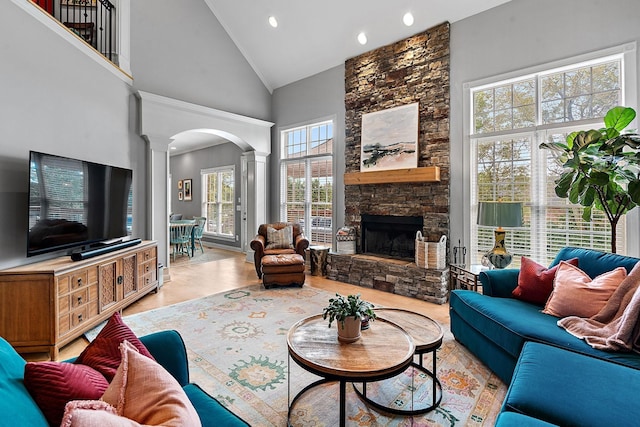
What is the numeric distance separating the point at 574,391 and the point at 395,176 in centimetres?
358

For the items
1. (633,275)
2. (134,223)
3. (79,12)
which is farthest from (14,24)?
(633,275)

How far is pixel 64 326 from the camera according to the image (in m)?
2.78

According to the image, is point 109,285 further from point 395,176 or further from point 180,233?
point 395,176

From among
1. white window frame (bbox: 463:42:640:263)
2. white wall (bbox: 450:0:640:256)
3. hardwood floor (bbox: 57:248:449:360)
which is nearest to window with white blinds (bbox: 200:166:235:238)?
hardwood floor (bbox: 57:248:449:360)

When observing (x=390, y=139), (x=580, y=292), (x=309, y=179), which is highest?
(x=390, y=139)

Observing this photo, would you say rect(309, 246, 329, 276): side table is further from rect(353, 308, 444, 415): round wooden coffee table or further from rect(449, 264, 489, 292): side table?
rect(353, 308, 444, 415): round wooden coffee table

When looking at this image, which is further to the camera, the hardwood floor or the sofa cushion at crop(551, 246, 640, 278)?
the hardwood floor

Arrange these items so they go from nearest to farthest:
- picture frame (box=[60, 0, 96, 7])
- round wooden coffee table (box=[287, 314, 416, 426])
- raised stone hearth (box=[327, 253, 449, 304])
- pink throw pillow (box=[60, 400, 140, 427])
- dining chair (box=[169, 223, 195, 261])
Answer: pink throw pillow (box=[60, 400, 140, 427])
round wooden coffee table (box=[287, 314, 416, 426])
raised stone hearth (box=[327, 253, 449, 304])
picture frame (box=[60, 0, 96, 7])
dining chair (box=[169, 223, 195, 261])

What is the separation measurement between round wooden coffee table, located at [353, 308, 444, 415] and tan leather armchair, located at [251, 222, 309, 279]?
278 cm

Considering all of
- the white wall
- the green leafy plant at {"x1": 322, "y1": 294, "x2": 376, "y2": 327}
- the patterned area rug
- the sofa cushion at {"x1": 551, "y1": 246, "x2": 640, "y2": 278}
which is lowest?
the patterned area rug

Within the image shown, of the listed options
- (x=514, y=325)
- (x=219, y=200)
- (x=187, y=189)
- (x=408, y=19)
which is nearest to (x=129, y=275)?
(x=514, y=325)

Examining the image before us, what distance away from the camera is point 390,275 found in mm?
4551

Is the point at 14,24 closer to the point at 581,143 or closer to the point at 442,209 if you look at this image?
the point at 442,209

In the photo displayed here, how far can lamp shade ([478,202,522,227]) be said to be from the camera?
128 inches
